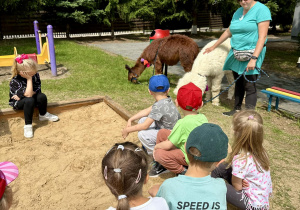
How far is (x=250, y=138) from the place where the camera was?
2115 millimetres

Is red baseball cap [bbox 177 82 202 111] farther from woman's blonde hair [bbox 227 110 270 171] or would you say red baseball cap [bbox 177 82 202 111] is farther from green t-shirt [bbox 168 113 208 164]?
woman's blonde hair [bbox 227 110 270 171]

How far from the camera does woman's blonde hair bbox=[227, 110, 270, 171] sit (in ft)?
6.95

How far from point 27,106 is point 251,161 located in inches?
129

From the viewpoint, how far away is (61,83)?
6648mm

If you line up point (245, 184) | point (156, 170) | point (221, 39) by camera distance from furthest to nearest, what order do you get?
point (221, 39) → point (156, 170) → point (245, 184)

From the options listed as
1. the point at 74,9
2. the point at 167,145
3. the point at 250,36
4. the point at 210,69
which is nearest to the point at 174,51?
the point at 210,69

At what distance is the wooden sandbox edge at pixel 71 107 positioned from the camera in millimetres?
4383

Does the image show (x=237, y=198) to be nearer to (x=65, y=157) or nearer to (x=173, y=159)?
(x=173, y=159)

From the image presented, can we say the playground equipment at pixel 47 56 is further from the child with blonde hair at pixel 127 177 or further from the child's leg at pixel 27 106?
the child with blonde hair at pixel 127 177

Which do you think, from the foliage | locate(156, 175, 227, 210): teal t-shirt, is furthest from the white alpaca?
the foliage

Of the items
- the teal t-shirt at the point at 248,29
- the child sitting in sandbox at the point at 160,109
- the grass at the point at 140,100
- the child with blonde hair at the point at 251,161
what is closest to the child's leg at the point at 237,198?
the child with blonde hair at the point at 251,161

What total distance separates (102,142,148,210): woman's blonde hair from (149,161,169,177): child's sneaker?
1.47 m

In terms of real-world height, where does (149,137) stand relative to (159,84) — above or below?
below

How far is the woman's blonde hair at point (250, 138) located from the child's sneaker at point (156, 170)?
42.1 inches
